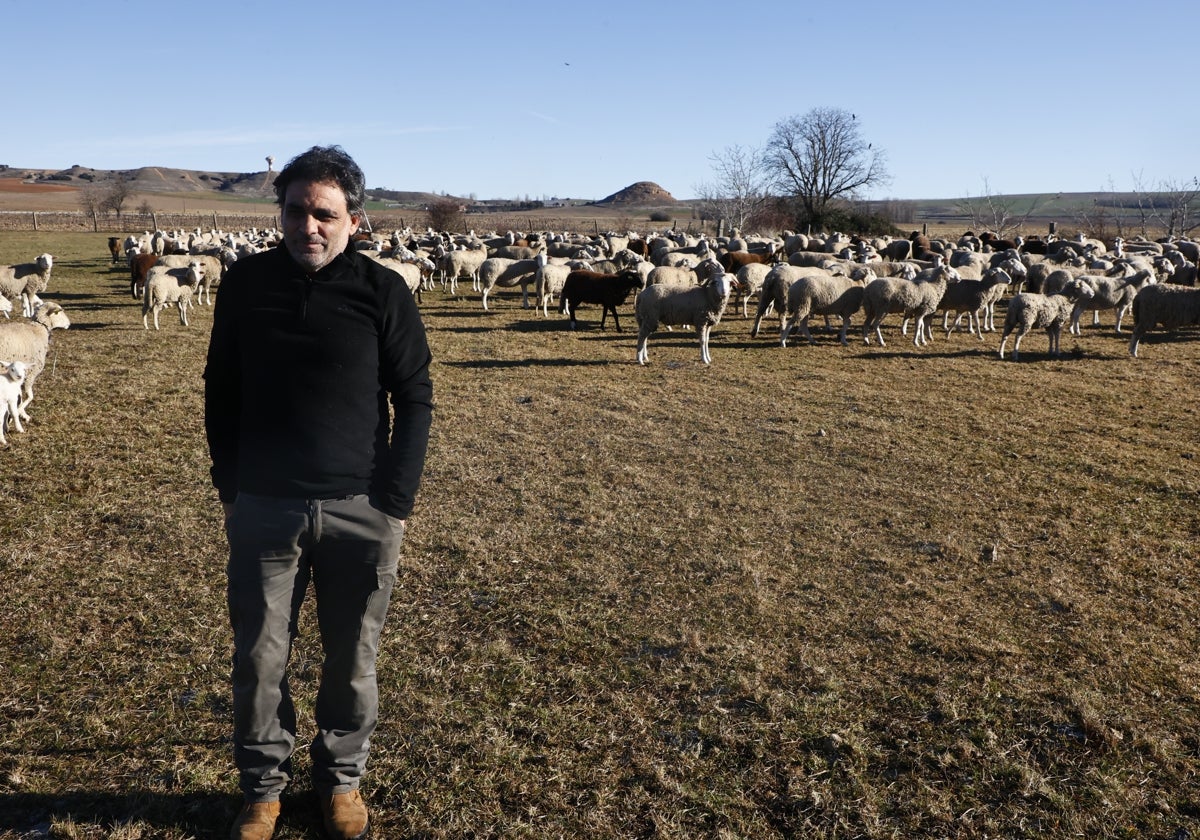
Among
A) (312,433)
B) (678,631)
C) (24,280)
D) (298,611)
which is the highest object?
(24,280)

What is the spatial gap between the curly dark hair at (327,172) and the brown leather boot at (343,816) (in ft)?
7.48

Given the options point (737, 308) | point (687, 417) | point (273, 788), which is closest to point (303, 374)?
point (273, 788)

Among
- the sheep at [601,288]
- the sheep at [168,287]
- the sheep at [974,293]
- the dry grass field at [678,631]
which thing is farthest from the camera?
the sheep at [601,288]

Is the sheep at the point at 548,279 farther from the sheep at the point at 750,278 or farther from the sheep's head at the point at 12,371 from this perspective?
the sheep's head at the point at 12,371

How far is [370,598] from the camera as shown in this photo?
111 inches

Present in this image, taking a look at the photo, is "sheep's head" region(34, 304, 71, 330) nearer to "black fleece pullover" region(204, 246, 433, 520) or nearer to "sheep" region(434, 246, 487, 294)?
"sheep" region(434, 246, 487, 294)

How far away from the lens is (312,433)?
261cm

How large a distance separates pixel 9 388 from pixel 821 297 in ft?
42.7

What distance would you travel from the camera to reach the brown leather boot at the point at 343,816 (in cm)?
304

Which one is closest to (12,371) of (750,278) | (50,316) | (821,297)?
(50,316)

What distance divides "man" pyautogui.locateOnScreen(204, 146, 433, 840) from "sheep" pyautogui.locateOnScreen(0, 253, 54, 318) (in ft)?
57.4

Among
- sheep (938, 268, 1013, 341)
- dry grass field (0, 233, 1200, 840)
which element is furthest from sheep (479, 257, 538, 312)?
dry grass field (0, 233, 1200, 840)

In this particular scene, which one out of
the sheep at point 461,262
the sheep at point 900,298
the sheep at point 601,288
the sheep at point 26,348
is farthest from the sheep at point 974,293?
the sheep at point 26,348

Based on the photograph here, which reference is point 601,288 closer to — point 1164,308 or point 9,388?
point 1164,308
